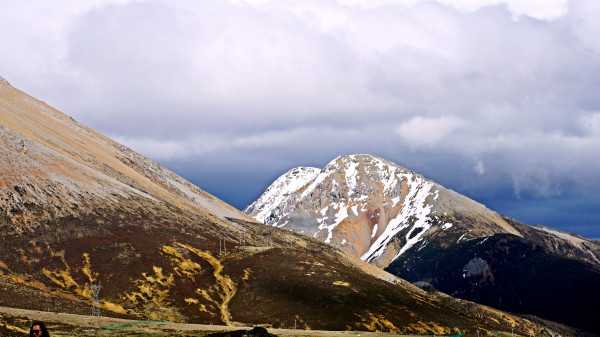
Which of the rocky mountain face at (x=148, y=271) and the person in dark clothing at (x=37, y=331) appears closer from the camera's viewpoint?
the person in dark clothing at (x=37, y=331)

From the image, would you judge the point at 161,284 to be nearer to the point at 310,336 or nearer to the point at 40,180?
the point at 40,180

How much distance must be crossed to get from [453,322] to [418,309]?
9.69 meters

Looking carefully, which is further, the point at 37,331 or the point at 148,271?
the point at 148,271

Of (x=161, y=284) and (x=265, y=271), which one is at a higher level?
(x=265, y=271)

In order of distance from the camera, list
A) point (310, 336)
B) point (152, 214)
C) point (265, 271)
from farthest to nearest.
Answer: point (152, 214), point (265, 271), point (310, 336)

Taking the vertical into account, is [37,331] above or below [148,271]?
above

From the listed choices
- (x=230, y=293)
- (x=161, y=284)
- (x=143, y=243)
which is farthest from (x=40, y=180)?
(x=230, y=293)

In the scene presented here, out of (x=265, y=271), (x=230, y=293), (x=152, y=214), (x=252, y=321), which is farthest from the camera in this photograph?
(x=152, y=214)

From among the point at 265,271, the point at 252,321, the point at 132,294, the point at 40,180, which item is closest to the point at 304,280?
the point at 265,271

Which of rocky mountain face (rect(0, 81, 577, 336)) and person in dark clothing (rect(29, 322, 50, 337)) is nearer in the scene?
person in dark clothing (rect(29, 322, 50, 337))

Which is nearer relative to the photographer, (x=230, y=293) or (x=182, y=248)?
(x=230, y=293)

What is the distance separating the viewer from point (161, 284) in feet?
475

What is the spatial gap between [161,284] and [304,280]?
39.2m

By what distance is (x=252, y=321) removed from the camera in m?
128
